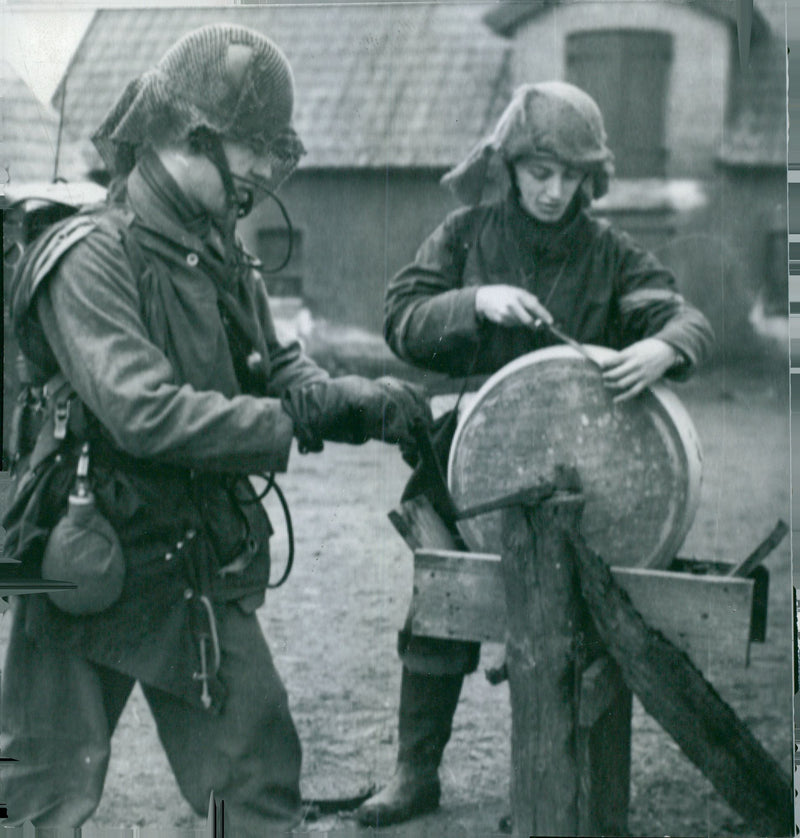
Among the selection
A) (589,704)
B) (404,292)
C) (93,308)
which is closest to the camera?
(589,704)

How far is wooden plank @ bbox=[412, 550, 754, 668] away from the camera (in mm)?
4328

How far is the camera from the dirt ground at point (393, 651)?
184 inches

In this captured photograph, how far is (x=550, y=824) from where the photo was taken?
4.33m

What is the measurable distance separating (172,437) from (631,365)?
1505mm

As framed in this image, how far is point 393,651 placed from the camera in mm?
4797

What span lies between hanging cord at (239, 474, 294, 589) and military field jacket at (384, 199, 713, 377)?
27.5 inches

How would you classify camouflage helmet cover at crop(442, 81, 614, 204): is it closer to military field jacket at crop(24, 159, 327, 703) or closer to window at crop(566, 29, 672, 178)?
window at crop(566, 29, 672, 178)

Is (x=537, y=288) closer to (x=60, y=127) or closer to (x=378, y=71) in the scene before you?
(x=378, y=71)

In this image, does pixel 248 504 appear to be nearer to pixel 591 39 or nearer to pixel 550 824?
pixel 550 824

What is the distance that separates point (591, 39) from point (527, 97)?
0.30 meters

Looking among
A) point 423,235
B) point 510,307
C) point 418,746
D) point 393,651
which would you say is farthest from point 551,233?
point 418,746

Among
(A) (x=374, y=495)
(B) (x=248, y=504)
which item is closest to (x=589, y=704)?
(A) (x=374, y=495)

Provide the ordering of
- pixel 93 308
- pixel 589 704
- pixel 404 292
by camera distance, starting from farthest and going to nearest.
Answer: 1. pixel 404 292
2. pixel 93 308
3. pixel 589 704

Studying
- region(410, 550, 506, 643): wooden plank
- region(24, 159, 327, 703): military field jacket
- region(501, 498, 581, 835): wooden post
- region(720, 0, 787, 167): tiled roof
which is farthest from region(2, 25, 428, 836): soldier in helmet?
region(720, 0, 787, 167): tiled roof
